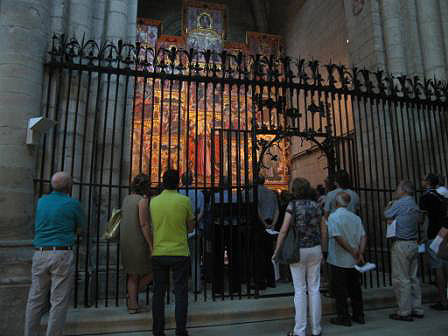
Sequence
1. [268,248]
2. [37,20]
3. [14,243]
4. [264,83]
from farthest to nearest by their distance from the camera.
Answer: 1. [268,248]
2. [264,83]
3. [37,20]
4. [14,243]

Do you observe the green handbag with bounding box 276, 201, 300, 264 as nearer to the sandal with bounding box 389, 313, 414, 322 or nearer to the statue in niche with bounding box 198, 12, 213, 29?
the sandal with bounding box 389, 313, 414, 322

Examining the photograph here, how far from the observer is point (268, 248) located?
605 centimetres

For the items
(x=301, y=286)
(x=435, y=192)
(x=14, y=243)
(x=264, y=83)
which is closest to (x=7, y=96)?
(x=14, y=243)

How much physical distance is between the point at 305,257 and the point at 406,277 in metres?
1.61

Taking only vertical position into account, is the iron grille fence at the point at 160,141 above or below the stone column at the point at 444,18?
below

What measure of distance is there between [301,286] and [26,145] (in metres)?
3.38

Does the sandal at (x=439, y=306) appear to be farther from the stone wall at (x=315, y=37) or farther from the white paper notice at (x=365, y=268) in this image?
the stone wall at (x=315, y=37)

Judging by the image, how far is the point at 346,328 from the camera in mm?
4016

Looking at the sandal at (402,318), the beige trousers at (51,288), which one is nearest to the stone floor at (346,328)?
the sandal at (402,318)

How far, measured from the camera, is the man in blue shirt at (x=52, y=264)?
321 centimetres

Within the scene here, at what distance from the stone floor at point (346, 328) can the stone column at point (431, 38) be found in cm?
550

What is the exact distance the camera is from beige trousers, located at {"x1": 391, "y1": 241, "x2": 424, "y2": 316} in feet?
14.2

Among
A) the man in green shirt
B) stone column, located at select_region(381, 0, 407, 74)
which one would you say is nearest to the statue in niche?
stone column, located at select_region(381, 0, 407, 74)

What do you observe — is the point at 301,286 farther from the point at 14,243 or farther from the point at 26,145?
the point at 26,145
